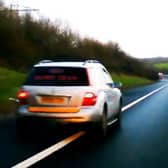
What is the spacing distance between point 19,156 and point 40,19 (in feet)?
139

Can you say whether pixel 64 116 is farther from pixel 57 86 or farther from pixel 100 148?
pixel 100 148

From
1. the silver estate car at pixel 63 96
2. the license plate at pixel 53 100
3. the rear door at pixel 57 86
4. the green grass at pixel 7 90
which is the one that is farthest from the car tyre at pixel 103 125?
the green grass at pixel 7 90

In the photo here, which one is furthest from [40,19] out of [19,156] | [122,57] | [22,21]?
[19,156]

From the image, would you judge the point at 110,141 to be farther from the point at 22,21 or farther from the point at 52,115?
the point at 22,21

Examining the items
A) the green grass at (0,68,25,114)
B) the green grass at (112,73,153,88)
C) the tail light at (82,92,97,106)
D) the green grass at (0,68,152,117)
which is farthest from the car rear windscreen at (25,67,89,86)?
the green grass at (112,73,153,88)

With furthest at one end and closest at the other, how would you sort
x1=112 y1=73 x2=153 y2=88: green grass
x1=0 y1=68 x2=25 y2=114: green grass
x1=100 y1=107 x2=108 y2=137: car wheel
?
x1=112 y1=73 x2=153 y2=88: green grass
x1=0 y1=68 x2=25 y2=114: green grass
x1=100 y1=107 x2=108 y2=137: car wheel

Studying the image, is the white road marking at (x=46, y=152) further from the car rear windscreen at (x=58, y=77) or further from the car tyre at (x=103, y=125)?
the car rear windscreen at (x=58, y=77)

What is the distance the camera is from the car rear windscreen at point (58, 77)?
12.3 metres

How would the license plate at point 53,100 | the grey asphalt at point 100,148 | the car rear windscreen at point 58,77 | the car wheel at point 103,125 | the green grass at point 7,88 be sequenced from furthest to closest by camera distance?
the green grass at point 7,88, the car wheel at point 103,125, the car rear windscreen at point 58,77, the license plate at point 53,100, the grey asphalt at point 100,148

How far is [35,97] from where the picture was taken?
39.5ft

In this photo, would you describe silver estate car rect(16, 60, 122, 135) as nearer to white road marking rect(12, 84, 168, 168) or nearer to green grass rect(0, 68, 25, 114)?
white road marking rect(12, 84, 168, 168)

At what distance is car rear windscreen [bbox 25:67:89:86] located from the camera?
40.3ft

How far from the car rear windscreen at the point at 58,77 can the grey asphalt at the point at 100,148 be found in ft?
3.71

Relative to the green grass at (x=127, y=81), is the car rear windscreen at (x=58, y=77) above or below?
above
